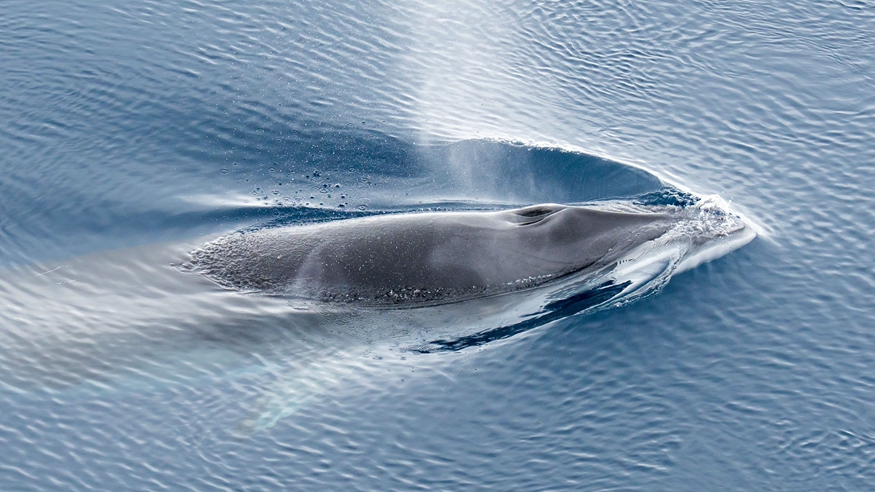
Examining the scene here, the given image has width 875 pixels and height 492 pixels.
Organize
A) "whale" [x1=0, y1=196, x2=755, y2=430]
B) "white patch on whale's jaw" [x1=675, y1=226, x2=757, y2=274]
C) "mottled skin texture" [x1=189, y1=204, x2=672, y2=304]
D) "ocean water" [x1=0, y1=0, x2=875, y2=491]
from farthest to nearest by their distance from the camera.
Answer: "white patch on whale's jaw" [x1=675, y1=226, x2=757, y2=274], "mottled skin texture" [x1=189, y1=204, x2=672, y2=304], "whale" [x1=0, y1=196, x2=755, y2=430], "ocean water" [x1=0, y1=0, x2=875, y2=491]

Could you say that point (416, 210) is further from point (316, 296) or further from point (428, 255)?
point (316, 296)

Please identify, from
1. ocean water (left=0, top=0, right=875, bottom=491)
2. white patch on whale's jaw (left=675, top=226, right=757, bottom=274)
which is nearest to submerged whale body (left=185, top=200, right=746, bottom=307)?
ocean water (left=0, top=0, right=875, bottom=491)

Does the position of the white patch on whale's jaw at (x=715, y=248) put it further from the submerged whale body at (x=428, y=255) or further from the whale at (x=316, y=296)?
the submerged whale body at (x=428, y=255)

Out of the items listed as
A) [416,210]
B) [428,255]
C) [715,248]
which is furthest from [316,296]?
[715,248]

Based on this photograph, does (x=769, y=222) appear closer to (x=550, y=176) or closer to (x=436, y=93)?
(x=550, y=176)

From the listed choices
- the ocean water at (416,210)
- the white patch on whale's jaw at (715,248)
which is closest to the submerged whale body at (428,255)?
the ocean water at (416,210)

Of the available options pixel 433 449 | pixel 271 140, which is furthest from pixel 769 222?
pixel 271 140

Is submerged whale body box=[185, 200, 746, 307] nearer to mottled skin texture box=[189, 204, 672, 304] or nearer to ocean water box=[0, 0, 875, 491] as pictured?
mottled skin texture box=[189, 204, 672, 304]
